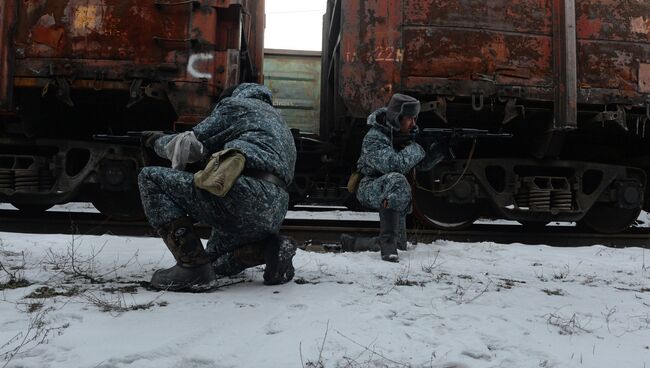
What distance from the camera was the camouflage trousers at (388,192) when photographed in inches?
153

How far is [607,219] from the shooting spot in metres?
5.87

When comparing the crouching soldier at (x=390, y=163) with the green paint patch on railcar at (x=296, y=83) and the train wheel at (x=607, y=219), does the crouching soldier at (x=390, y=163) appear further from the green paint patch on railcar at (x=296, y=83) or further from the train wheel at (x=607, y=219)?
the green paint patch on railcar at (x=296, y=83)

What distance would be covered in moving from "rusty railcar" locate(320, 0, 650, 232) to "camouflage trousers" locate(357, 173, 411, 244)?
93cm

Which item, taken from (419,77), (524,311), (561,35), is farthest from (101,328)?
(561,35)

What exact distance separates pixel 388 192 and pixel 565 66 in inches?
96.3

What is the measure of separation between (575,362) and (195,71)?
385 cm

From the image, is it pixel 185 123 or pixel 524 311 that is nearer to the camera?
pixel 524 311

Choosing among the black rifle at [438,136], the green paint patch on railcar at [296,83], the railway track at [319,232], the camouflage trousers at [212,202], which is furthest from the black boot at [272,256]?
the green paint patch on railcar at [296,83]

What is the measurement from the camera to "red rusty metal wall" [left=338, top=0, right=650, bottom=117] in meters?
4.57

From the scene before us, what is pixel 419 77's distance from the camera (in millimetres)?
4602

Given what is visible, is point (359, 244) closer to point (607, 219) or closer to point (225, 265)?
point (225, 265)

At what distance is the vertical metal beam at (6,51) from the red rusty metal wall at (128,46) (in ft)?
0.16

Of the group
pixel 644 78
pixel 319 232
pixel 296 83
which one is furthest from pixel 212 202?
pixel 296 83

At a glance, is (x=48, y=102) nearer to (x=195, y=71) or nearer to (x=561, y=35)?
(x=195, y=71)
